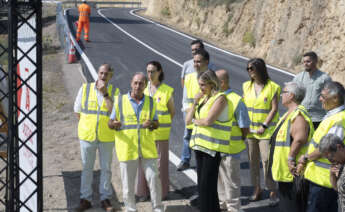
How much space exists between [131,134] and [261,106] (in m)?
2.04

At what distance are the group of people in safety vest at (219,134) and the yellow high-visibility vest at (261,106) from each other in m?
0.01

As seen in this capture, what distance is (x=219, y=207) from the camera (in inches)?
261

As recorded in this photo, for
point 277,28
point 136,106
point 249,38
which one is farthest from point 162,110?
point 249,38

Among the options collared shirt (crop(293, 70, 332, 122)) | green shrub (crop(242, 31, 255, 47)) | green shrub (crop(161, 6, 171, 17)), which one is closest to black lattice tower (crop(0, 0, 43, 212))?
collared shirt (crop(293, 70, 332, 122))

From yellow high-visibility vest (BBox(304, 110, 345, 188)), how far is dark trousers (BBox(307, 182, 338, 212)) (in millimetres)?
67

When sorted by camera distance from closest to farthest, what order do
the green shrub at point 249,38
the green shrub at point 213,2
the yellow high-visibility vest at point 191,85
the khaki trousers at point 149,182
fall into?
the khaki trousers at point 149,182, the yellow high-visibility vest at point 191,85, the green shrub at point 249,38, the green shrub at point 213,2

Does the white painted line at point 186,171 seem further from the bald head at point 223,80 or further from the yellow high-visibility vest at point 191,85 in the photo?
the bald head at point 223,80

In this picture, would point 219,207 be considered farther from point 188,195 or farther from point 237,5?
point 237,5

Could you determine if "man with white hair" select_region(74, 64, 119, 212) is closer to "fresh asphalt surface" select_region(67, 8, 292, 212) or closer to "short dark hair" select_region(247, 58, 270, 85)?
"fresh asphalt surface" select_region(67, 8, 292, 212)

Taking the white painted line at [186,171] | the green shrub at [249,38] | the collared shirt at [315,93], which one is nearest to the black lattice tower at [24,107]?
the white painted line at [186,171]

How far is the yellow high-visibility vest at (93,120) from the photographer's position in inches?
284

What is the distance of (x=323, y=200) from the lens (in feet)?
18.0

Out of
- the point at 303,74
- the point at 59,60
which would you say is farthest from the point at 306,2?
the point at 303,74

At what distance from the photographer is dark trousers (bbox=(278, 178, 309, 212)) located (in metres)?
5.79
